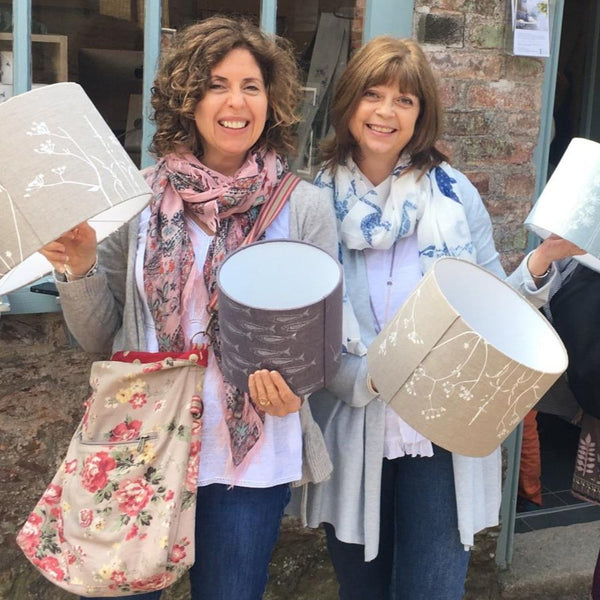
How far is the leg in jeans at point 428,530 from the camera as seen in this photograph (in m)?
1.84

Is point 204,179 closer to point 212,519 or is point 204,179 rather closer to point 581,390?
point 212,519

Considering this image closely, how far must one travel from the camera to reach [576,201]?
1.57m

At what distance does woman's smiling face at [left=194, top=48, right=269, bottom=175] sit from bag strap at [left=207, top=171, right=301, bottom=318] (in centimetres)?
10

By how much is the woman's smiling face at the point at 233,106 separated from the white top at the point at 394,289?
34 cm

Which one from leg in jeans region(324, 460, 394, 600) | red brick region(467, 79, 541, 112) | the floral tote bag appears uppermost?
red brick region(467, 79, 541, 112)

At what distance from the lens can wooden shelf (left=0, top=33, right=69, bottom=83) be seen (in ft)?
6.70

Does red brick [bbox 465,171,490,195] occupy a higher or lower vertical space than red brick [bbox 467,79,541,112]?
lower

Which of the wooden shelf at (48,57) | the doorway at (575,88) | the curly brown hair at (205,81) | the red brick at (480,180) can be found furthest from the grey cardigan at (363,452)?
the doorway at (575,88)

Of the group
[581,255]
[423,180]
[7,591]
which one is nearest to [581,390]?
[581,255]

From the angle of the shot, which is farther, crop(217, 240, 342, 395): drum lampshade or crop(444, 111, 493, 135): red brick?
crop(444, 111, 493, 135): red brick

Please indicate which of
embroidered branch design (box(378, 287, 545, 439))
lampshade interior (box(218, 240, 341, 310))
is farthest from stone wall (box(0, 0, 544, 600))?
embroidered branch design (box(378, 287, 545, 439))

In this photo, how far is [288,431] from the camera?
167cm

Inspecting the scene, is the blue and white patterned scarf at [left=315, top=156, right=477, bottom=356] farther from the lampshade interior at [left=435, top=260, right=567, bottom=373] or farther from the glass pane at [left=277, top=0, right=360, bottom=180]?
the glass pane at [left=277, top=0, right=360, bottom=180]

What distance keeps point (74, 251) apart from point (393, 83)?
74cm
